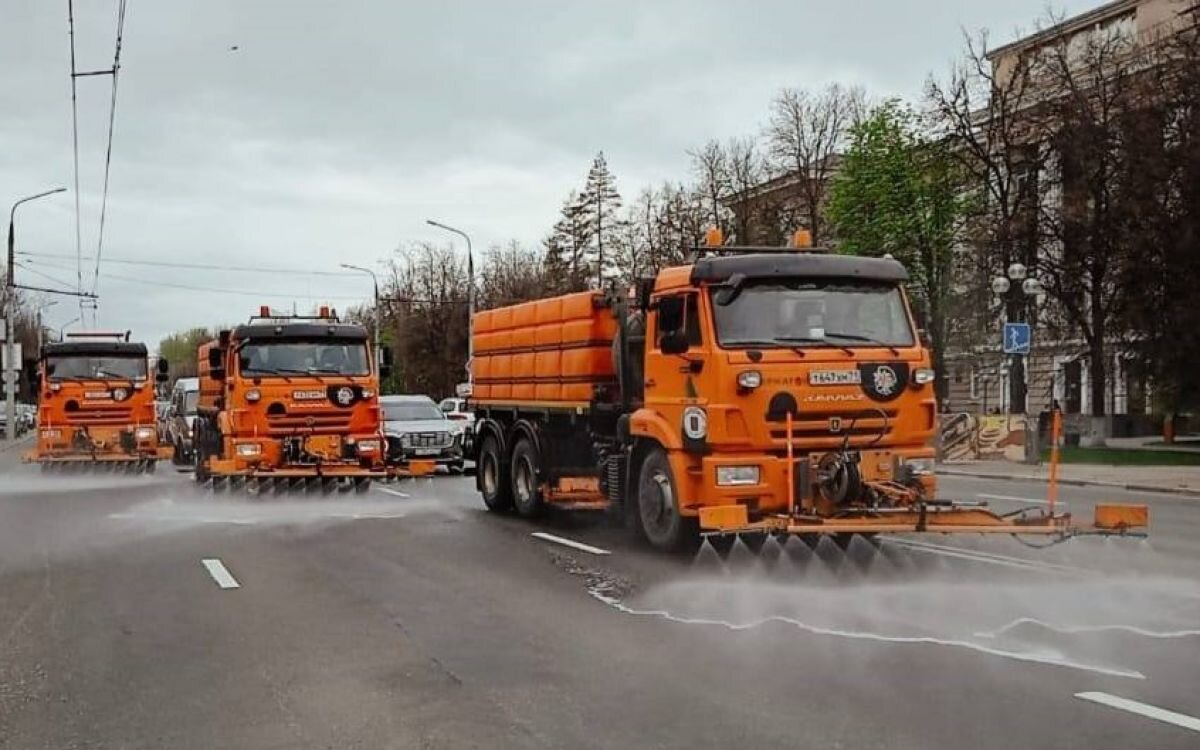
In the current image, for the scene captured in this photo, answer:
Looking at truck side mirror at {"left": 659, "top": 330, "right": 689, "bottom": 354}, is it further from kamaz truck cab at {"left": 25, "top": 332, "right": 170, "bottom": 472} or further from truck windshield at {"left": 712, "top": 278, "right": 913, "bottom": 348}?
kamaz truck cab at {"left": 25, "top": 332, "right": 170, "bottom": 472}

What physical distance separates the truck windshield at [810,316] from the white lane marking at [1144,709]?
219 inches

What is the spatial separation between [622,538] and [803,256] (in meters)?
3.91

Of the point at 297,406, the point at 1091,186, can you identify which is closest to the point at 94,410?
the point at 297,406

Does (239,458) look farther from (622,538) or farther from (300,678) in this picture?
(300,678)

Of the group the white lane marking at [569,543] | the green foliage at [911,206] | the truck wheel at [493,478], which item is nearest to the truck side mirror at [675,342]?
the white lane marking at [569,543]

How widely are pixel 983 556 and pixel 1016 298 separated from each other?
29338 millimetres

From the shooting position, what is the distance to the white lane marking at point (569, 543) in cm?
1320

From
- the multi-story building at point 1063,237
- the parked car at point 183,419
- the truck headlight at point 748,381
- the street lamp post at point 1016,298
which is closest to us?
the truck headlight at point 748,381

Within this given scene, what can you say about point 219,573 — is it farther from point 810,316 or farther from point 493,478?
point 493,478

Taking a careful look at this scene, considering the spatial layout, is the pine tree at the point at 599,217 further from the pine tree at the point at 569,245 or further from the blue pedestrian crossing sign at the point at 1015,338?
the blue pedestrian crossing sign at the point at 1015,338

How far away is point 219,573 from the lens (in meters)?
11.7

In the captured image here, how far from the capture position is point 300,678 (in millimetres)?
7410

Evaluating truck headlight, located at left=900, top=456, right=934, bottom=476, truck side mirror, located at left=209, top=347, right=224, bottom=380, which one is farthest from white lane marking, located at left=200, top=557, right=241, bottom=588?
truck side mirror, located at left=209, top=347, right=224, bottom=380

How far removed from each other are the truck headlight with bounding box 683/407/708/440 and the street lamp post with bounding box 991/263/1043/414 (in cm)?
2390
